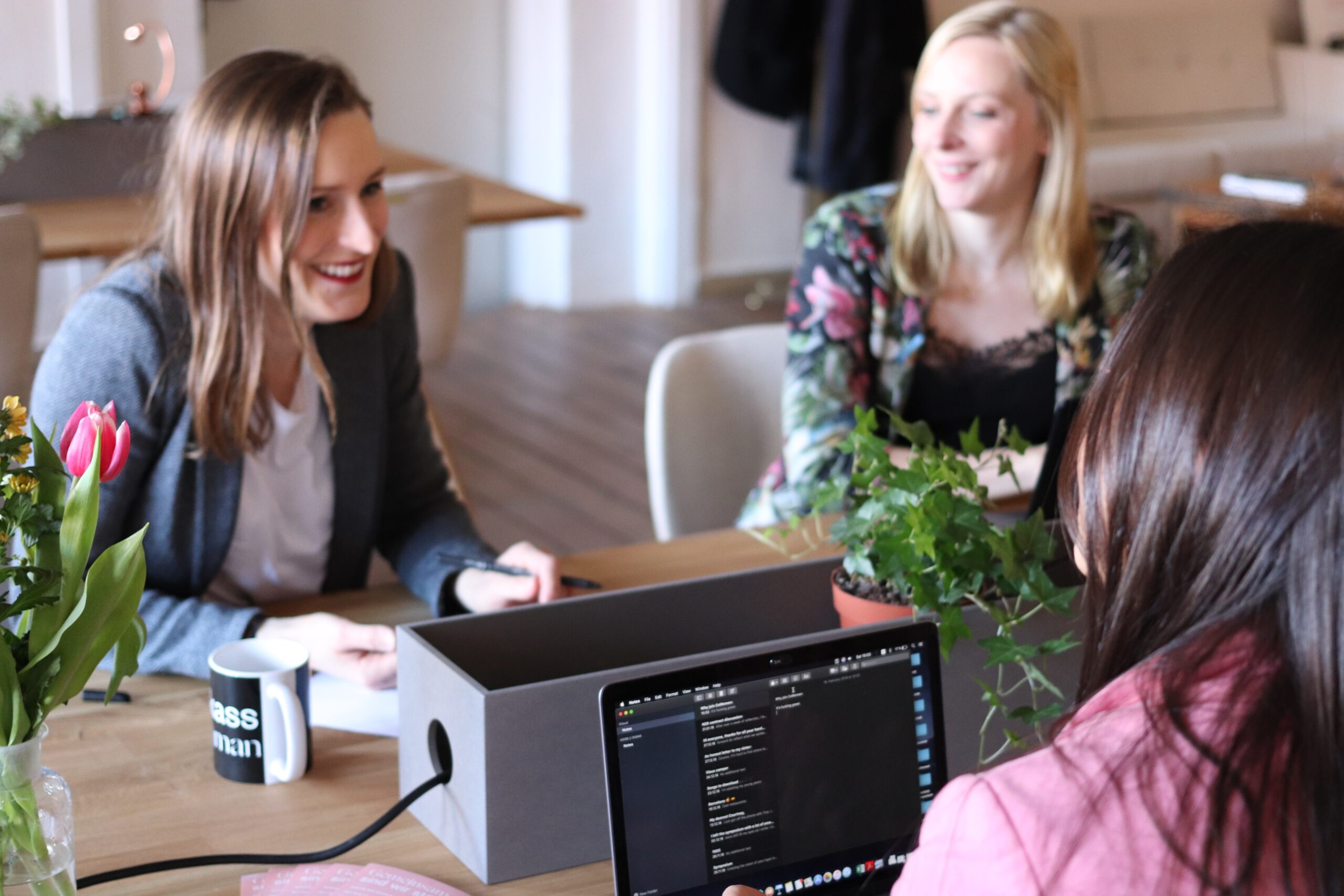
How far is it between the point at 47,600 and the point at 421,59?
16.3 ft

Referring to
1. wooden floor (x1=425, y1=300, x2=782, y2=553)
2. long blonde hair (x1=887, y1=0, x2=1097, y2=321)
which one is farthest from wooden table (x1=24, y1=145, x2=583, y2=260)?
long blonde hair (x1=887, y1=0, x2=1097, y2=321)

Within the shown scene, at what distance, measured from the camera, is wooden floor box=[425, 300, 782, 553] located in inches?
153

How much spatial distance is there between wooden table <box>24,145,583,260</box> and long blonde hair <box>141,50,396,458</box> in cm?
126

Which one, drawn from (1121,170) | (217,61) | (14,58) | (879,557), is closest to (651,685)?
(879,557)

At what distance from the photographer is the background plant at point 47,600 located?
0.90 meters

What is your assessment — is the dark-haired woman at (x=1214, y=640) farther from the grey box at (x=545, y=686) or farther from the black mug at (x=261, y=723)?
the black mug at (x=261, y=723)

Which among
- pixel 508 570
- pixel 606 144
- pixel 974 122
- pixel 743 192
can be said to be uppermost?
pixel 974 122

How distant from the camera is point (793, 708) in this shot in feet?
3.46

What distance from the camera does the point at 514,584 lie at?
1.57 m

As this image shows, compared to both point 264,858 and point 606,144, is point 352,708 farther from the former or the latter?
point 606,144

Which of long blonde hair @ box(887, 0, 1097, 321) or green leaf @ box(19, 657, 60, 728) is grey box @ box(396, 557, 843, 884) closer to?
green leaf @ box(19, 657, 60, 728)

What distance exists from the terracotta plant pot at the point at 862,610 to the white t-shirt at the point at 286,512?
699mm

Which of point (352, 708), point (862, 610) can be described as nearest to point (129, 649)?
point (352, 708)

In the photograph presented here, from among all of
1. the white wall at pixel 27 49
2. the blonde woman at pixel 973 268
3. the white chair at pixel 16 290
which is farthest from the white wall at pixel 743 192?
the blonde woman at pixel 973 268
